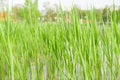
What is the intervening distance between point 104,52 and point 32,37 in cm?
45

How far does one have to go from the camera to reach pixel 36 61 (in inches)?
55.8

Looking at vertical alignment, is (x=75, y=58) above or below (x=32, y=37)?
below

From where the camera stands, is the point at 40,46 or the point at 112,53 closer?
the point at 112,53

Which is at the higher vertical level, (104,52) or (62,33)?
(62,33)

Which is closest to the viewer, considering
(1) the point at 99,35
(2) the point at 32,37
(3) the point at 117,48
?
(3) the point at 117,48

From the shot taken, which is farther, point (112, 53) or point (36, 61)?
point (36, 61)

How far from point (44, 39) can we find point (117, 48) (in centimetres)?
50

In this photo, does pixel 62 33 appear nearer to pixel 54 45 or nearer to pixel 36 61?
pixel 54 45

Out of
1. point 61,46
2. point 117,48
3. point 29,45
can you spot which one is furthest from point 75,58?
point 29,45

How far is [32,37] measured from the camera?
148 centimetres

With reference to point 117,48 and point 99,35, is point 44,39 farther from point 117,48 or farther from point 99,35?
point 117,48

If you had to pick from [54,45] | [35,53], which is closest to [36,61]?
[35,53]

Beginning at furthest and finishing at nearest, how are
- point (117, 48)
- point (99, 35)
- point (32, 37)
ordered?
point (32, 37) < point (99, 35) < point (117, 48)

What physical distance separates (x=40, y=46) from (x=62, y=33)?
18 cm
